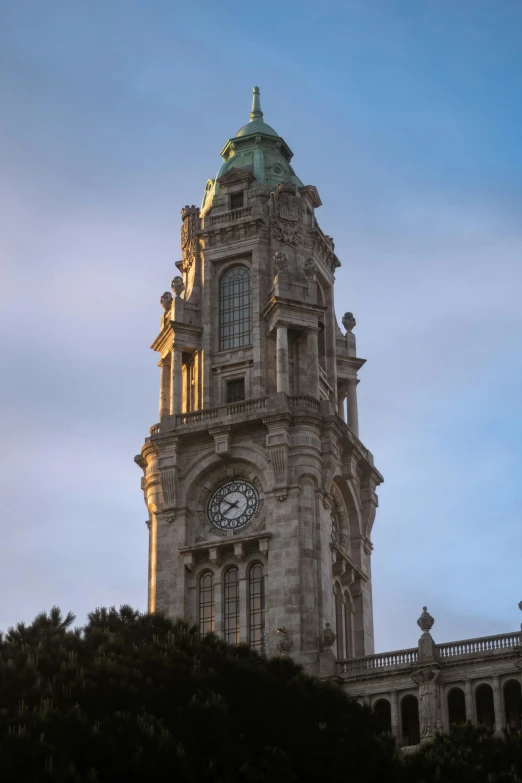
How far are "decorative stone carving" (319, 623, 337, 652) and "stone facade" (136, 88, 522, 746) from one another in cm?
10

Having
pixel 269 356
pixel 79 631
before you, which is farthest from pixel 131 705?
pixel 269 356

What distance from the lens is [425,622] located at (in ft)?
228

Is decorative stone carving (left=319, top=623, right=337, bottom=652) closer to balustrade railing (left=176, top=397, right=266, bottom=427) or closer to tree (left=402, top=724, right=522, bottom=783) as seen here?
balustrade railing (left=176, top=397, right=266, bottom=427)

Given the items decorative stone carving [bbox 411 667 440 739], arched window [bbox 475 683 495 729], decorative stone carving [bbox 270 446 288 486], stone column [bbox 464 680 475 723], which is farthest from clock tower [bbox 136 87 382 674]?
arched window [bbox 475 683 495 729]

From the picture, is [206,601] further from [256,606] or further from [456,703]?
[456,703]

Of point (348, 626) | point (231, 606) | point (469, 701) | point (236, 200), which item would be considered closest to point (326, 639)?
point (231, 606)

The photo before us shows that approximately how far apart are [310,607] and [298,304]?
52.9 ft

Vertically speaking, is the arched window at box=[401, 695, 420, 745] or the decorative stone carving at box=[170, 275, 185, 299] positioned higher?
the decorative stone carving at box=[170, 275, 185, 299]

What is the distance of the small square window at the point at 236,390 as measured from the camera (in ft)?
266

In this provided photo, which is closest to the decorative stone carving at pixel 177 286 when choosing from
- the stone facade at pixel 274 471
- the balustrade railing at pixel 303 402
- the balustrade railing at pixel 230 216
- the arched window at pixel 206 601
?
the stone facade at pixel 274 471

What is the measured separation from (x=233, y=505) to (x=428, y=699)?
1485cm

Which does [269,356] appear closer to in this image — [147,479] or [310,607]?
[147,479]

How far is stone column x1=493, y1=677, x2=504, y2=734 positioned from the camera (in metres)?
66.0

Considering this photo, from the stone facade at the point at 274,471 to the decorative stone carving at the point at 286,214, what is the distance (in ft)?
0.31
